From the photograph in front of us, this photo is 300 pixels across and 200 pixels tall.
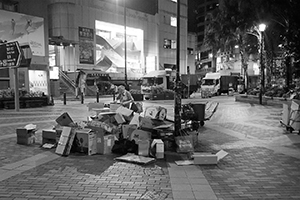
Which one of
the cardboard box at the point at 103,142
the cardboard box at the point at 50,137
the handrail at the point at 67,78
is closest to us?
the cardboard box at the point at 103,142

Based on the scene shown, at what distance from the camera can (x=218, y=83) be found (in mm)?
34781

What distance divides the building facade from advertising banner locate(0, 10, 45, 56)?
99mm

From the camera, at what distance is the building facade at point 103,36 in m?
24.6

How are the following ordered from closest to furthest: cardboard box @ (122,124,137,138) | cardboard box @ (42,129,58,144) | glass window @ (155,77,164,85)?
cardboard box @ (122,124,137,138) < cardboard box @ (42,129,58,144) < glass window @ (155,77,164,85)

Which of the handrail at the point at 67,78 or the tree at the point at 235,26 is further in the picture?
the handrail at the point at 67,78

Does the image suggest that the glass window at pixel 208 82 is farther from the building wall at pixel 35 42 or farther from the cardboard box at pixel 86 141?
the cardboard box at pixel 86 141

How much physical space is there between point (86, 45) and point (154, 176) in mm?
34130

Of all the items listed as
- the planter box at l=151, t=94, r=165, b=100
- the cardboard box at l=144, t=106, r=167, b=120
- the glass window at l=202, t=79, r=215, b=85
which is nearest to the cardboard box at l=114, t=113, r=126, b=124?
the cardboard box at l=144, t=106, r=167, b=120

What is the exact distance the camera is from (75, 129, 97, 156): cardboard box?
259 inches

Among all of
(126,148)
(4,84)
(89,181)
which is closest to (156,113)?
(126,148)

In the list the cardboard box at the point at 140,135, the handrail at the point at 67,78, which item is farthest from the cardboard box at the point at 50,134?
the handrail at the point at 67,78

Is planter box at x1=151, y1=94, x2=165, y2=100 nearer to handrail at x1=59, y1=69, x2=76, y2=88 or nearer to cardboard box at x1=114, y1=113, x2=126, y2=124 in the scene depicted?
handrail at x1=59, y1=69, x2=76, y2=88

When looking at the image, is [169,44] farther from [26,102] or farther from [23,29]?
[26,102]

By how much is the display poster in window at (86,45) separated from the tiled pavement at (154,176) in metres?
30.0
